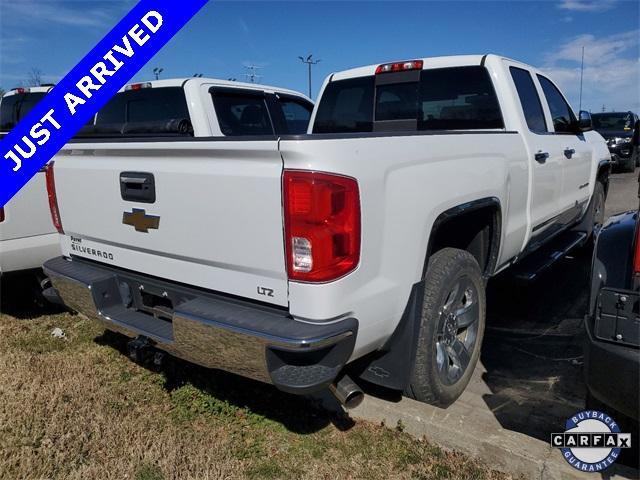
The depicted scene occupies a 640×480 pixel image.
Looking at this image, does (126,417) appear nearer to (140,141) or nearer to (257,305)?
(257,305)

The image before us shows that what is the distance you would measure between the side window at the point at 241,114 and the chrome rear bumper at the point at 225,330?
3.09 m

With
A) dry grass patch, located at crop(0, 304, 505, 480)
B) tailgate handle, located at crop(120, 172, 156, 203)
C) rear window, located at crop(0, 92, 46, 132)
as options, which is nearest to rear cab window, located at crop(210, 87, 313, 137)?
tailgate handle, located at crop(120, 172, 156, 203)

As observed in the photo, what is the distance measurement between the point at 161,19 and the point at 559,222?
3.88 m

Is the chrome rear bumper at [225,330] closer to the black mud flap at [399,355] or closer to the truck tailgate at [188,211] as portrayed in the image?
the truck tailgate at [188,211]

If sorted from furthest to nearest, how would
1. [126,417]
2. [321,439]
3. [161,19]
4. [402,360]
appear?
[161,19], [126,417], [321,439], [402,360]

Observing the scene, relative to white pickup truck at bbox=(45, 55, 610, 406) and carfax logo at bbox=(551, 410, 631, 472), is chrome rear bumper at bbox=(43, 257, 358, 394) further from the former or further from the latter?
carfax logo at bbox=(551, 410, 631, 472)

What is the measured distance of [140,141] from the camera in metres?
2.71

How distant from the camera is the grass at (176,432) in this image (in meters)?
2.58

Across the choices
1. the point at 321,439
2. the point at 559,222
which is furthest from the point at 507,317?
the point at 321,439

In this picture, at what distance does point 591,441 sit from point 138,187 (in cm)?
253

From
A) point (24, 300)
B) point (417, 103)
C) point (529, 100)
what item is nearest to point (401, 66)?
point (417, 103)

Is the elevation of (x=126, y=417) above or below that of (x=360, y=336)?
below

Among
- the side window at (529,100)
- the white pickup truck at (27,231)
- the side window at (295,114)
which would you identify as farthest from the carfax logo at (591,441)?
the side window at (295,114)

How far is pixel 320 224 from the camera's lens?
211cm
